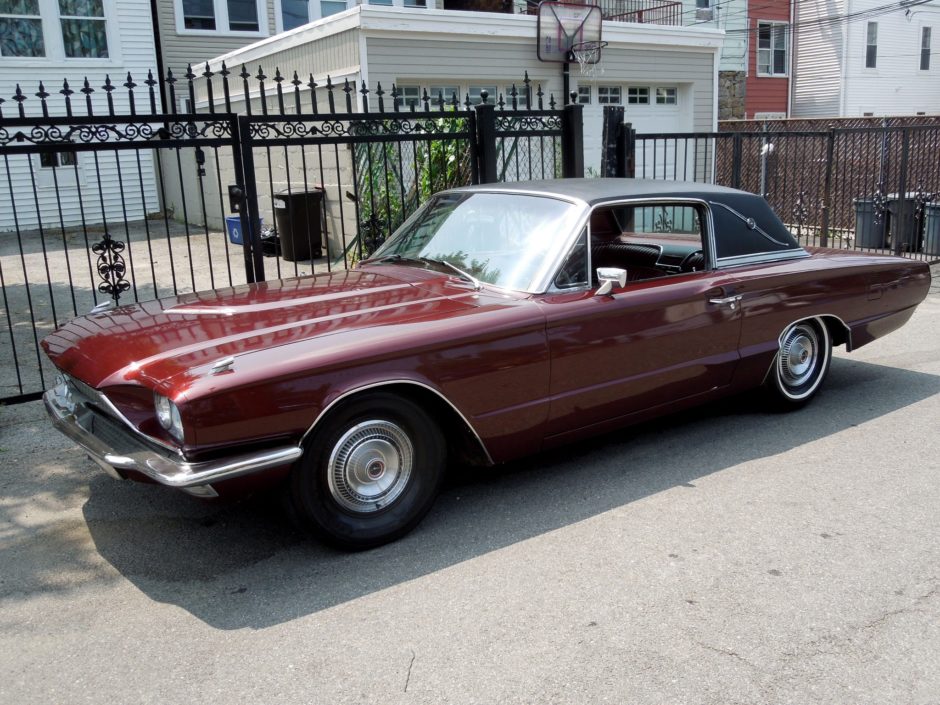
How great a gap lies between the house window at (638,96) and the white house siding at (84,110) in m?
10.3

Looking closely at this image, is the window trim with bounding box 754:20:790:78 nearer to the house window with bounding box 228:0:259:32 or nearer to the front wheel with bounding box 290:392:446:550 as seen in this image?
the house window with bounding box 228:0:259:32

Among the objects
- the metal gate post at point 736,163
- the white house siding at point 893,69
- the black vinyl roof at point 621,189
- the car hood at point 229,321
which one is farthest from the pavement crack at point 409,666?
the white house siding at point 893,69

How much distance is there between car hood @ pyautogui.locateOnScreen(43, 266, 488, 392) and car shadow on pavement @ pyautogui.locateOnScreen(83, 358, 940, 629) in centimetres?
85

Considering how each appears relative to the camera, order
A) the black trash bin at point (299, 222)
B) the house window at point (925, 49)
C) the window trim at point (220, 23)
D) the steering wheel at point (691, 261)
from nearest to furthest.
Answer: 1. the steering wheel at point (691, 261)
2. the black trash bin at point (299, 222)
3. the window trim at point (220, 23)
4. the house window at point (925, 49)

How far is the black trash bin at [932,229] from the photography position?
11875mm

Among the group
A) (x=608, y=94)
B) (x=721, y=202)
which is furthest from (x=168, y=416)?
(x=608, y=94)

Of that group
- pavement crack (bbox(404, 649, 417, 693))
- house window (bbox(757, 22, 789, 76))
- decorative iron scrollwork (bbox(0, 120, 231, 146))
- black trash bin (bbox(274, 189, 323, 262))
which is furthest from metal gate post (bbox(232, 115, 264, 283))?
house window (bbox(757, 22, 789, 76))

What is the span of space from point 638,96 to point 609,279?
1475cm

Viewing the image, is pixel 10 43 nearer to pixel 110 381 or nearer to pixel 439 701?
pixel 110 381

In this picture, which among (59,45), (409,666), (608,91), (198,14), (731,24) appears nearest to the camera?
(409,666)

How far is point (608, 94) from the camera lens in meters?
17.6

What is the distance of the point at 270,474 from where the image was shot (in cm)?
356

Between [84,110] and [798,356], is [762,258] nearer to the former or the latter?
[798,356]

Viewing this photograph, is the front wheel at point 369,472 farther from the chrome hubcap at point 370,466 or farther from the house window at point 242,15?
the house window at point 242,15
